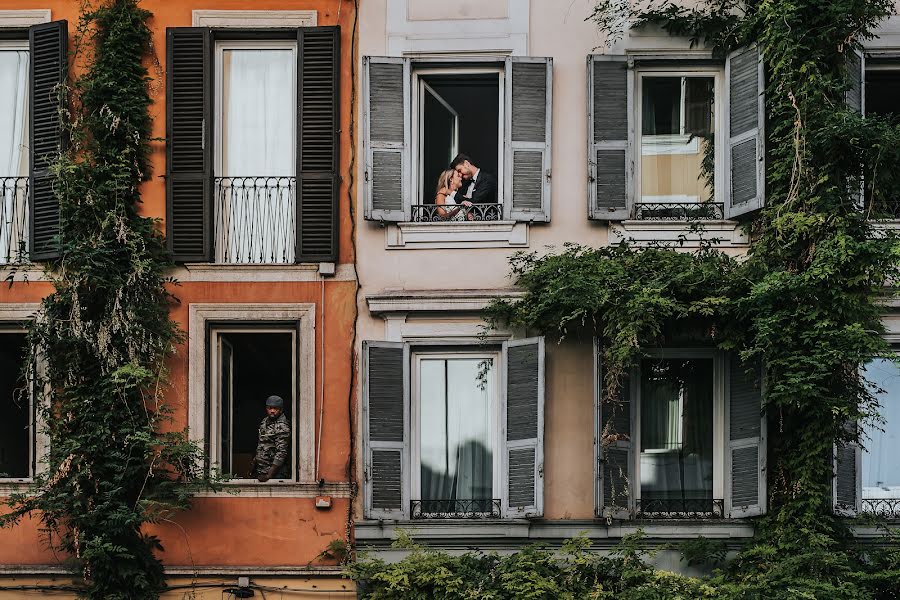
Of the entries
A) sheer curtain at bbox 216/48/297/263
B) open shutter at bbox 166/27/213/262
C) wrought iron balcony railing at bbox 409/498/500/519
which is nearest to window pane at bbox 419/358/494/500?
wrought iron balcony railing at bbox 409/498/500/519

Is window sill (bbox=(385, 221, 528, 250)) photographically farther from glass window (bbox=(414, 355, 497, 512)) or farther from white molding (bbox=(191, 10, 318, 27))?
white molding (bbox=(191, 10, 318, 27))

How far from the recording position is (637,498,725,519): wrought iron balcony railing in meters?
14.0

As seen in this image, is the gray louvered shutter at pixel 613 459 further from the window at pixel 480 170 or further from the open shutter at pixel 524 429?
the window at pixel 480 170

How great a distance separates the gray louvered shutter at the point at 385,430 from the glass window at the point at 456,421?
1.31 ft

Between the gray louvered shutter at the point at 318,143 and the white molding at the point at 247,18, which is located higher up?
the white molding at the point at 247,18

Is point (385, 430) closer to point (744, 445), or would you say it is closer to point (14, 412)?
point (744, 445)

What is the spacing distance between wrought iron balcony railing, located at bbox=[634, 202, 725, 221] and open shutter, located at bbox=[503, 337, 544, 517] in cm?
174

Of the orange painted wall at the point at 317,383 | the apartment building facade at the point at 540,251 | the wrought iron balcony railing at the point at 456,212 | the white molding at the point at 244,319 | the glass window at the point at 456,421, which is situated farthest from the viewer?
the wrought iron balcony railing at the point at 456,212

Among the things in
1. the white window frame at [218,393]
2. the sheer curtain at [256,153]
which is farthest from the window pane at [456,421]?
the sheer curtain at [256,153]

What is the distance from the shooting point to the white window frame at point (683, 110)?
1445cm

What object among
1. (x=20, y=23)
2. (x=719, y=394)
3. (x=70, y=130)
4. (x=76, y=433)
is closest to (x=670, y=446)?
(x=719, y=394)

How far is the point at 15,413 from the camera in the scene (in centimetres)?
1470

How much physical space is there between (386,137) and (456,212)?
1022 mm

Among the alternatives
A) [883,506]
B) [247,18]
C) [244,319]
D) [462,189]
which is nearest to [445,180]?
[462,189]
